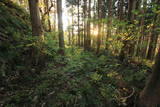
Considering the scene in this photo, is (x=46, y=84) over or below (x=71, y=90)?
over

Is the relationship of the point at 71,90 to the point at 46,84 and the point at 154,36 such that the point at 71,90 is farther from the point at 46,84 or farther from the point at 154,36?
the point at 154,36

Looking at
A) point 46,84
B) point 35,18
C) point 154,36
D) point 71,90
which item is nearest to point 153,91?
point 71,90

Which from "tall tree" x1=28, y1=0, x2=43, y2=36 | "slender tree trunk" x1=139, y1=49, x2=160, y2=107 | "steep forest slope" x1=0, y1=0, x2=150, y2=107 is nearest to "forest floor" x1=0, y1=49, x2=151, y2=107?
"steep forest slope" x1=0, y1=0, x2=150, y2=107

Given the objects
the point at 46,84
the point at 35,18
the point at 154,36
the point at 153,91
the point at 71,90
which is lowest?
the point at 71,90

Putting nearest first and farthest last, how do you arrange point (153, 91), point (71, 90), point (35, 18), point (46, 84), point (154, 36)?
point (153, 91) → point (71, 90) → point (46, 84) → point (35, 18) → point (154, 36)

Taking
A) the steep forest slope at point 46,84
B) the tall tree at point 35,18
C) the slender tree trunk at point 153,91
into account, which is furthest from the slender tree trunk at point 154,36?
the tall tree at point 35,18

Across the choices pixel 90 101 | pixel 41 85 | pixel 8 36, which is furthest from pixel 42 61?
pixel 90 101

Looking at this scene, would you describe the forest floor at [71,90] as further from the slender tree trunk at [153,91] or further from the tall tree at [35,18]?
the tall tree at [35,18]

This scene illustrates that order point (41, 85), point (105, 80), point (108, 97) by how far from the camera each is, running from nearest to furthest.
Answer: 1. point (108, 97)
2. point (41, 85)
3. point (105, 80)

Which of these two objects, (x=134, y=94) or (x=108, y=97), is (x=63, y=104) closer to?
(x=108, y=97)

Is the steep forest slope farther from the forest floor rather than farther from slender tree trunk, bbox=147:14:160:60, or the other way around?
slender tree trunk, bbox=147:14:160:60

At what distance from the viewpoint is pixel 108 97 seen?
317cm

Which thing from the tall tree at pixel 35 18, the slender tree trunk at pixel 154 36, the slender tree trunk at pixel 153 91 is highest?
the tall tree at pixel 35 18

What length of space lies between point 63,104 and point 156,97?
8.26 feet
